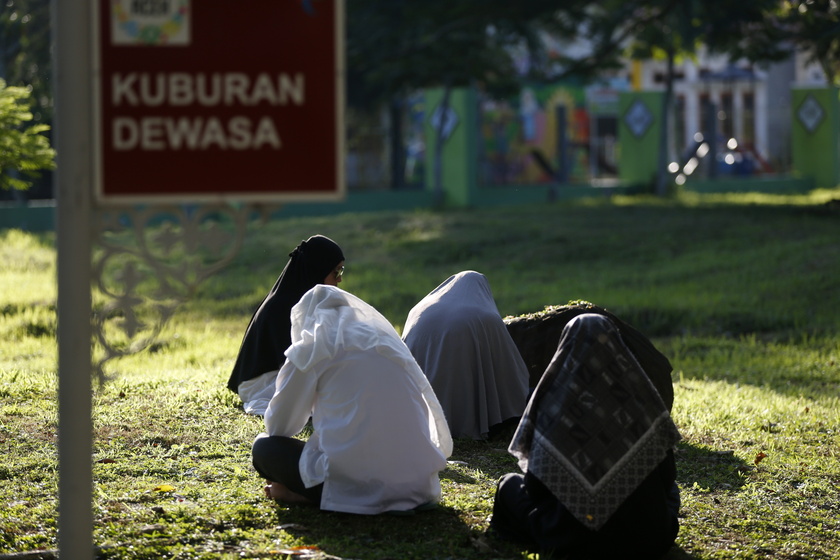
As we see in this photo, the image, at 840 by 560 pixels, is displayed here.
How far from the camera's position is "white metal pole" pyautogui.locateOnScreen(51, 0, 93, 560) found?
3273 millimetres

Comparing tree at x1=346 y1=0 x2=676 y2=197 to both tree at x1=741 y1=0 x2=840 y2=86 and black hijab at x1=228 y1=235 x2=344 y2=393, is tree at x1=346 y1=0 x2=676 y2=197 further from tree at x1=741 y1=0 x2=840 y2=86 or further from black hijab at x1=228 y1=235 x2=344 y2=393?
black hijab at x1=228 y1=235 x2=344 y2=393

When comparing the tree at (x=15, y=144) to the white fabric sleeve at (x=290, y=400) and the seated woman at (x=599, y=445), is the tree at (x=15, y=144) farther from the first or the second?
the seated woman at (x=599, y=445)

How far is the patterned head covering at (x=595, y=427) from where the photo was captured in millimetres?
4191

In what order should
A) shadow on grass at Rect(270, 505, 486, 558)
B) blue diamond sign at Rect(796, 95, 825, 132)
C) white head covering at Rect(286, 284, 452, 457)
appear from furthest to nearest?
blue diamond sign at Rect(796, 95, 825, 132) → white head covering at Rect(286, 284, 452, 457) → shadow on grass at Rect(270, 505, 486, 558)

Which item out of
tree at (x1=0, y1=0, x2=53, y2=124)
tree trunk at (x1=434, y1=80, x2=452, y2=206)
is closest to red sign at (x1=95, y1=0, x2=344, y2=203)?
tree at (x1=0, y1=0, x2=53, y2=124)

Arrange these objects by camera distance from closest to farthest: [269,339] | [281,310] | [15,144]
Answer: [281,310] → [269,339] → [15,144]

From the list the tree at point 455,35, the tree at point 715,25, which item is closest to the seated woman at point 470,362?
the tree at point 455,35

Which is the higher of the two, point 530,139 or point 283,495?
point 530,139

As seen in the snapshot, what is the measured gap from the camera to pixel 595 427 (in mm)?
4223

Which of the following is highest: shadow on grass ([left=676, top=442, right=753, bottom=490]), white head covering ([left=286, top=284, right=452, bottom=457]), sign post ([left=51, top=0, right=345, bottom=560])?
sign post ([left=51, top=0, right=345, bottom=560])

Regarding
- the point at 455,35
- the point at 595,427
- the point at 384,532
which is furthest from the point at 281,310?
the point at 455,35

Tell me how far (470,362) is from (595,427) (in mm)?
2257

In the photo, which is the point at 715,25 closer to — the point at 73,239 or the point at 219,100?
the point at 219,100

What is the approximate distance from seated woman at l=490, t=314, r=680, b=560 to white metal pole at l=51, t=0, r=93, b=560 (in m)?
1.70
